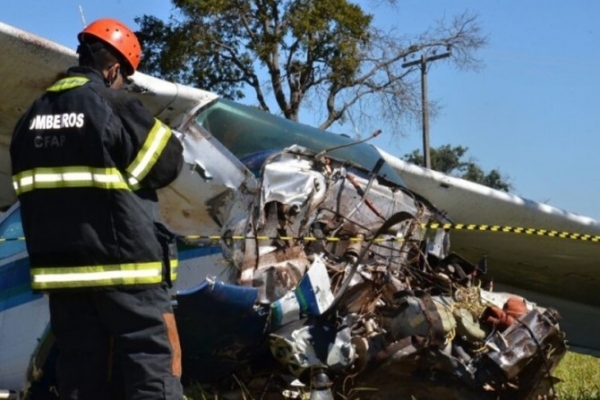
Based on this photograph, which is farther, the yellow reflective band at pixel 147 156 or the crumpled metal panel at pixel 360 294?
the crumpled metal panel at pixel 360 294

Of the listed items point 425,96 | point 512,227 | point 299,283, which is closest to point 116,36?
point 299,283

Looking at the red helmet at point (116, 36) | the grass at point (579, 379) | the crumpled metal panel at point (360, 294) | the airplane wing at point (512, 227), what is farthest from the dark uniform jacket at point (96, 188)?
the airplane wing at point (512, 227)

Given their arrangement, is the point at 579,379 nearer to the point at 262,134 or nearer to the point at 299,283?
the point at 262,134

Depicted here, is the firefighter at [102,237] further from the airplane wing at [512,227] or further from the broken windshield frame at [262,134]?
the airplane wing at [512,227]

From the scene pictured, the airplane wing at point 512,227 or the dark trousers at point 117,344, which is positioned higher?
the airplane wing at point 512,227

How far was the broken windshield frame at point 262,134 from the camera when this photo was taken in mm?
5504

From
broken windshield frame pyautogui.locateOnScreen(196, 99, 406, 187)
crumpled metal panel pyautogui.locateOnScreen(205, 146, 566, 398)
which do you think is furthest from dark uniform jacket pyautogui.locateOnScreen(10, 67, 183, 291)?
broken windshield frame pyautogui.locateOnScreen(196, 99, 406, 187)

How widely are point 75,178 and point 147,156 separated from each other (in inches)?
9.7

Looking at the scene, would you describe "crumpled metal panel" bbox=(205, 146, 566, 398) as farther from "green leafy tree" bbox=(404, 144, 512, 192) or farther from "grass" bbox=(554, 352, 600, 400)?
"green leafy tree" bbox=(404, 144, 512, 192)

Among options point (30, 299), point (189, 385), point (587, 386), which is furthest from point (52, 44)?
point (587, 386)

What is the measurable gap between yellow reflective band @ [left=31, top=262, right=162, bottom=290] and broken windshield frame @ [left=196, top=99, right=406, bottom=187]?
197cm

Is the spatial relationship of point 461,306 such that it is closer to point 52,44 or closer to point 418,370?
point 418,370

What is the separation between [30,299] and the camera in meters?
5.25

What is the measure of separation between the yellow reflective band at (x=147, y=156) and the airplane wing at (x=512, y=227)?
3.51 meters
